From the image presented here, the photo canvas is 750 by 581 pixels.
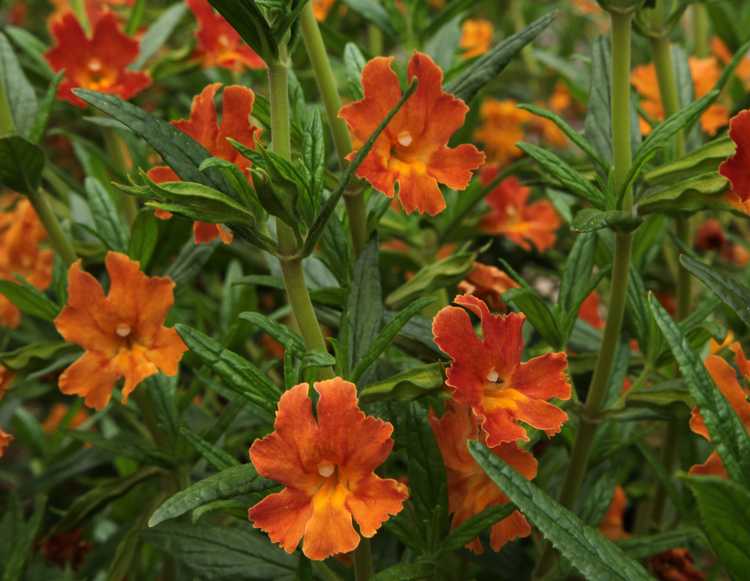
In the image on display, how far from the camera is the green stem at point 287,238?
830 millimetres

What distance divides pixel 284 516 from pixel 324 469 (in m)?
0.05

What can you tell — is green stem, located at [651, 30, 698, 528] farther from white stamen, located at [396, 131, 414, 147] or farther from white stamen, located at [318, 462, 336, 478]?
white stamen, located at [318, 462, 336, 478]

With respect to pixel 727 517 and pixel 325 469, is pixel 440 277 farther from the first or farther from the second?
pixel 727 517

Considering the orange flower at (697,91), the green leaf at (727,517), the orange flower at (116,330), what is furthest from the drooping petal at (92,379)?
the orange flower at (697,91)

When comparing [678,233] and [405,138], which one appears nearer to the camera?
[405,138]

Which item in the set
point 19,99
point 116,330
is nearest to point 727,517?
point 116,330

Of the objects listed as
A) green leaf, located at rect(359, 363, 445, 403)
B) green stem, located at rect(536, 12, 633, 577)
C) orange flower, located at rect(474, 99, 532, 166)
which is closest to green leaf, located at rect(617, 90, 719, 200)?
green stem, located at rect(536, 12, 633, 577)

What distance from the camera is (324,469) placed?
0.79 m

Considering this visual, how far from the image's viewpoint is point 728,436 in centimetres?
A: 76

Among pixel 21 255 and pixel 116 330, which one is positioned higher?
pixel 116 330

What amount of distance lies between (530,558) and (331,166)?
584mm

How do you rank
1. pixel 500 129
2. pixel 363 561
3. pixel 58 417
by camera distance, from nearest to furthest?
pixel 363 561 → pixel 58 417 → pixel 500 129

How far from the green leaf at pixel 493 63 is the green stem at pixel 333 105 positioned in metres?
0.12

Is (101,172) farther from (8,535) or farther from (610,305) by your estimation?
(610,305)
